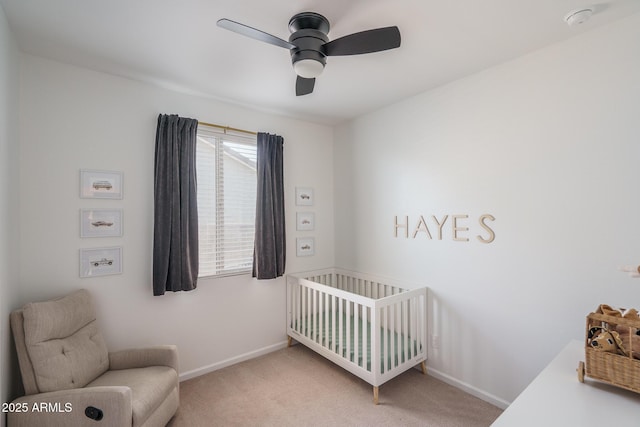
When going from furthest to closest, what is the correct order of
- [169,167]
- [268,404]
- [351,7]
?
1. [169,167]
2. [268,404]
3. [351,7]

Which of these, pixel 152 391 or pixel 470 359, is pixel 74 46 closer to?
pixel 152 391

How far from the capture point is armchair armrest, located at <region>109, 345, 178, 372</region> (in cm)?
216

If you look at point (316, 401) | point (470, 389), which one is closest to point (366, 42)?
point (316, 401)

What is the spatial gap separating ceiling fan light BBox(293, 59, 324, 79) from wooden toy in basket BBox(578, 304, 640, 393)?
1845 millimetres

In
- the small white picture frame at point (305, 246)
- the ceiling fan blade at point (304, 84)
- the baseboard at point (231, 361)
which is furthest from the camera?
the small white picture frame at point (305, 246)

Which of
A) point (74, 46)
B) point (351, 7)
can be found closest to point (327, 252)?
point (351, 7)

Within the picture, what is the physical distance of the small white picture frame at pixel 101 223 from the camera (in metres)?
2.29

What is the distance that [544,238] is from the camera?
6.81ft

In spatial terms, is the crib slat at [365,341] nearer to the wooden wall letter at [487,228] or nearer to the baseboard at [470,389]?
the baseboard at [470,389]

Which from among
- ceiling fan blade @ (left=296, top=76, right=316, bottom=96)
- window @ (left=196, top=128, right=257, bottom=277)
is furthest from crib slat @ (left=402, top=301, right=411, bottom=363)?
ceiling fan blade @ (left=296, top=76, right=316, bottom=96)

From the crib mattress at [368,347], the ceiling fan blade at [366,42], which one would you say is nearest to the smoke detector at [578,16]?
the ceiling fan blade at [366,42]

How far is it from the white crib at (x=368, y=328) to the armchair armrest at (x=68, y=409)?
1.62 metres

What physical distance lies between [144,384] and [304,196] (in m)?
2.30

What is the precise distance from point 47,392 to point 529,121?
3.50 m
